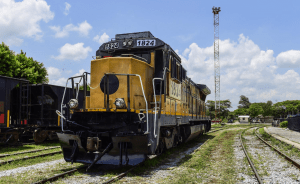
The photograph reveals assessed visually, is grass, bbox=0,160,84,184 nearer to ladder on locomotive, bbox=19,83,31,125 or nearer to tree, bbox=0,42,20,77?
ladder on locomotive, bbox=19,83,31,125

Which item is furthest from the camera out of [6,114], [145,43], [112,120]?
[6,114]

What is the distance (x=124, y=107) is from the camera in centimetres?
568

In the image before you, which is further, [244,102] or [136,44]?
[244,102]

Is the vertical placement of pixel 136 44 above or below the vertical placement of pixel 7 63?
below

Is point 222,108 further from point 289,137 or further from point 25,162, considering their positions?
point 25,162

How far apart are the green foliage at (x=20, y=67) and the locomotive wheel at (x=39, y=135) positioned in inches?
415

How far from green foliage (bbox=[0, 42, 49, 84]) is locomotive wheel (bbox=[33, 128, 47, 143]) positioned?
10546 millimetres

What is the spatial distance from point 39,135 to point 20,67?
1237cm

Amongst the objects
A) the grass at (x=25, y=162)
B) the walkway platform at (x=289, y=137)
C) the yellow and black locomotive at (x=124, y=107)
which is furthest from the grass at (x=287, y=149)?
the grass at (x=25, y=162)

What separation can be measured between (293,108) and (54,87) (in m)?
98.3

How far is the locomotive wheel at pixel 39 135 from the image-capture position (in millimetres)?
11766

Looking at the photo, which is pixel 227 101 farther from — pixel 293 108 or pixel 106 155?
pixel 106 155

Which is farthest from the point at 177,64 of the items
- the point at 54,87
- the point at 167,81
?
the point at 54,87

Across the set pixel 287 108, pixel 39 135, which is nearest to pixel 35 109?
pixel 39 135
